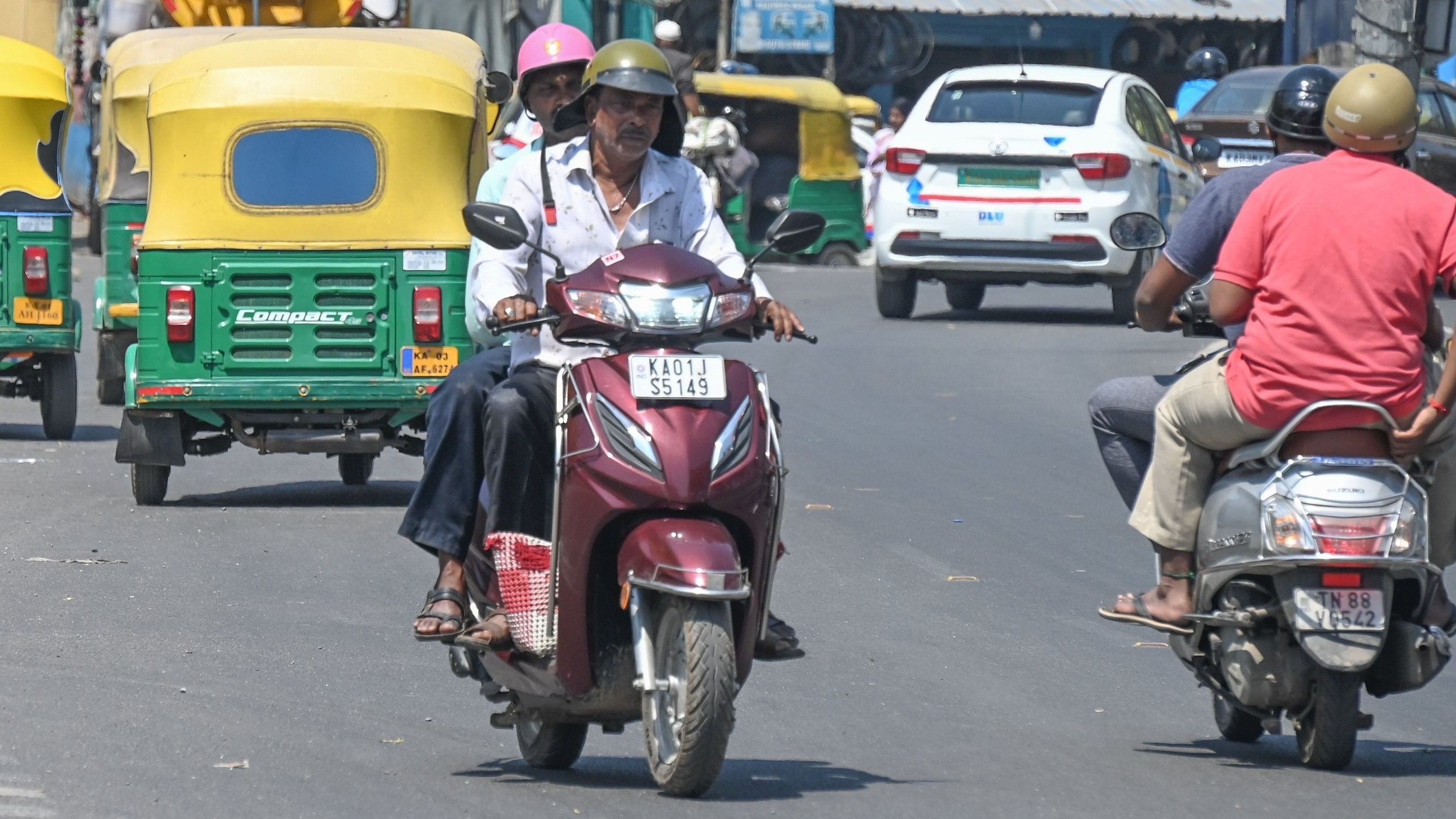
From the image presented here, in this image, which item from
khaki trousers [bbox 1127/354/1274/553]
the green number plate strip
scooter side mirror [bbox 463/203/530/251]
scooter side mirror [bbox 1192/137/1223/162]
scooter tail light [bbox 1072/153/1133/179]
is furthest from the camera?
the green number plate strip

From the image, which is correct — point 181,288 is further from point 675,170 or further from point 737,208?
point 737,208

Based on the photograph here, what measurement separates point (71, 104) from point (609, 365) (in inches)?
444

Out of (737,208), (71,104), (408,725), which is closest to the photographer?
(408,725)

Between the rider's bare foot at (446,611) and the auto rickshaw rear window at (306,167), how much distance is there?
6410 mm

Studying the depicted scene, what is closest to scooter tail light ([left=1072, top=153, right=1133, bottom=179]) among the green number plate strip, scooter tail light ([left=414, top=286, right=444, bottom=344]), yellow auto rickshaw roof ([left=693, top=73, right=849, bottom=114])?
the green number plate strip

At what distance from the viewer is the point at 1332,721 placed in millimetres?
5992

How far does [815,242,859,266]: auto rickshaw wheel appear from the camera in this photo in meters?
27.9

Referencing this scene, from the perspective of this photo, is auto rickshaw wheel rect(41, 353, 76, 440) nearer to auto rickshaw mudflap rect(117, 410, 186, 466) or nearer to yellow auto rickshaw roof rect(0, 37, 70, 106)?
yellow auto rickshaw roof rect(0, 37, 70, 106)

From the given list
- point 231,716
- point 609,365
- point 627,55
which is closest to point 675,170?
point 627,55

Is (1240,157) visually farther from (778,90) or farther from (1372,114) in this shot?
(1372,114)

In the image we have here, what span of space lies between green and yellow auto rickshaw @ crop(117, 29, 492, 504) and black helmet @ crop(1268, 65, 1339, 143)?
20.2 ft

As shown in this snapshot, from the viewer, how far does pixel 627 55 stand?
6.00m

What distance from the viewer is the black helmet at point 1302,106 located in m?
6.45

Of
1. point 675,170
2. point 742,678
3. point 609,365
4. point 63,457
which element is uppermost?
point 675,170
